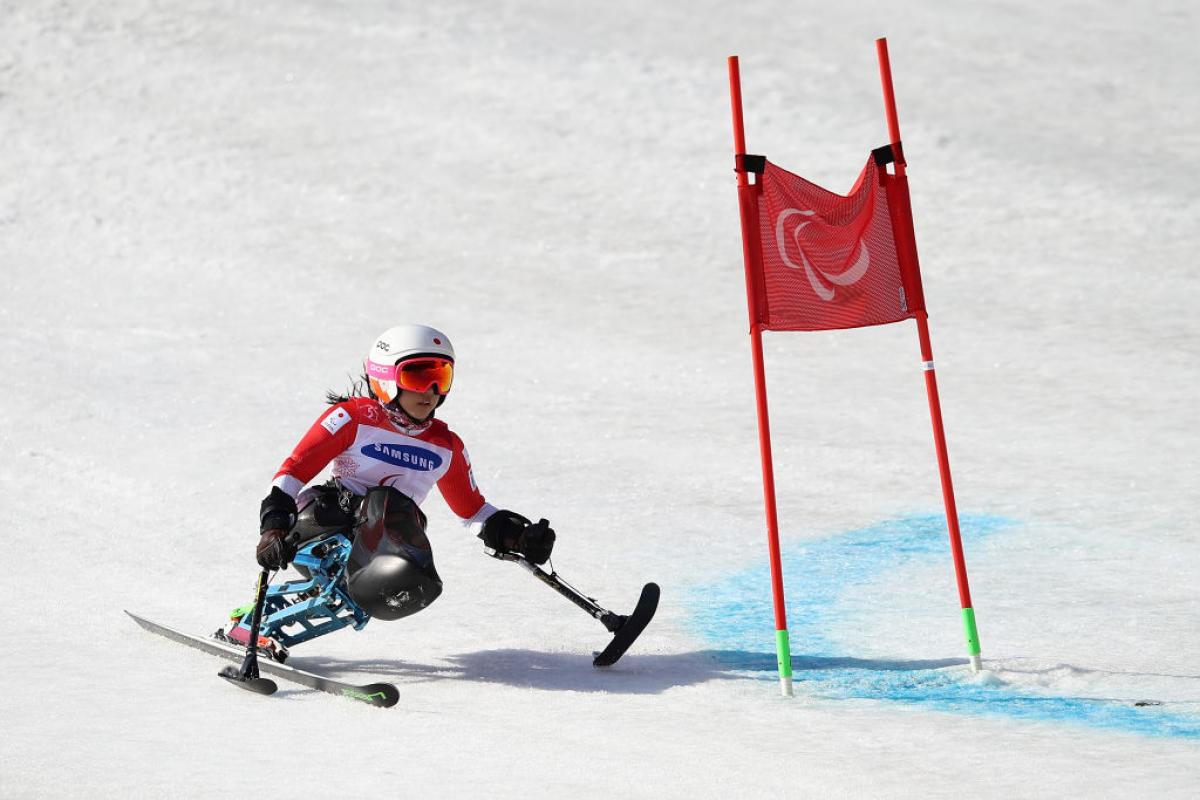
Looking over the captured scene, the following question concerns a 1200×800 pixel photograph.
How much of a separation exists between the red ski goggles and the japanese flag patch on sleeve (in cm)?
17

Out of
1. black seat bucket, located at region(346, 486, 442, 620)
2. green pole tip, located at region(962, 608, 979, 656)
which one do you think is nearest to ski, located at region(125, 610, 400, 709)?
black seat bucket, located at region(346, 486, 442, 620)

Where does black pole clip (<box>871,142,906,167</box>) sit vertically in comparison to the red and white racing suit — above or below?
above

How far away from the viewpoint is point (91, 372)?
12250mm

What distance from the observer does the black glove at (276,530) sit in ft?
19.6

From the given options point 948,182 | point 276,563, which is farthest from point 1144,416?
point 276,563

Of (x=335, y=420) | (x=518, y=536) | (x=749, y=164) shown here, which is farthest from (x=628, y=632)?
(x=749, y=164)

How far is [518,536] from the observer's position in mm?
6777

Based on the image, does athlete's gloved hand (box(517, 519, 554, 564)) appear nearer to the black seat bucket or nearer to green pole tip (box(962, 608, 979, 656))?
the black seat bucket

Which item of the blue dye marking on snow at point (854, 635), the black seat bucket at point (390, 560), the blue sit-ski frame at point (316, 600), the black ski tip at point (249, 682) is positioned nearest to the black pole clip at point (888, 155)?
the blue dye marking on snow at point (854, 635)

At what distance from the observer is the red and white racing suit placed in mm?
6316

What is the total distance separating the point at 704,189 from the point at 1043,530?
30.7ft

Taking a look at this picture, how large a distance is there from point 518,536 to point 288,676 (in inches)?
47.8

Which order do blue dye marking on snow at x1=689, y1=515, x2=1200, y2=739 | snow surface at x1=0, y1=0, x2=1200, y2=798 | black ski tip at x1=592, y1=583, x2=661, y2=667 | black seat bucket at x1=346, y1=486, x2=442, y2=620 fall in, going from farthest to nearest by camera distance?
black ski tip at x1=592, y1=583, x2=661, y2=667
black seat bucket at x1=346, y1=486, x2=442, y2=620
blue dye marking on snow at x1=689, y1=515, x2=1200, y2=739
snow surface at x1=0, y1=0, x2=1200, y2=798

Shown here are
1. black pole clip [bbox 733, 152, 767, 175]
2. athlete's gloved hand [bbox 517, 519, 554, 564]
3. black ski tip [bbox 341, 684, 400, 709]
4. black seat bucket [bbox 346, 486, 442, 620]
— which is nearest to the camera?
black ski tip [bbox 341, 684, 400, 709]
